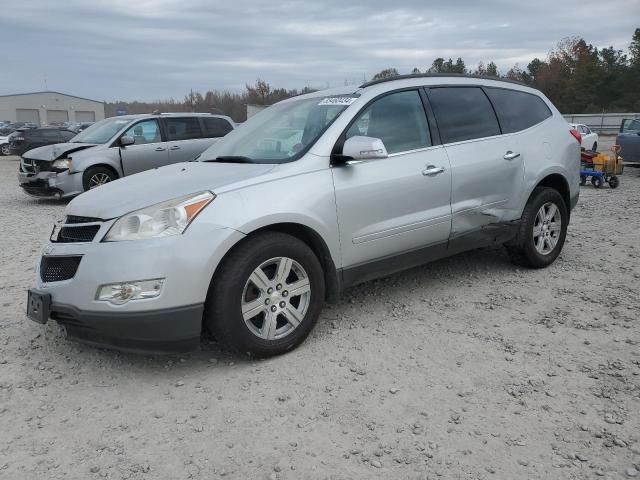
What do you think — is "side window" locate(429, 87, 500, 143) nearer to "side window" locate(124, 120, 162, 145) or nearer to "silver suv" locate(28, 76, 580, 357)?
"silver suv" locate(28, 76, 580, 357)

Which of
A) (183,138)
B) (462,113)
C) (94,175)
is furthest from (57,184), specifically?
(462,113)

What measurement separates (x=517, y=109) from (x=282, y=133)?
240cm

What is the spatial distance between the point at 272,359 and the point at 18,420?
1.46 meters

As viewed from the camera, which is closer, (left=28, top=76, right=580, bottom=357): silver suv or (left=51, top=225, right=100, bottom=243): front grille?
(left=28, top=76, right=580, bottom=357): silver suv

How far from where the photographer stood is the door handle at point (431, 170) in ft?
14.2

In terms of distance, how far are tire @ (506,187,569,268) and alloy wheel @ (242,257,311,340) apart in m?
2.49

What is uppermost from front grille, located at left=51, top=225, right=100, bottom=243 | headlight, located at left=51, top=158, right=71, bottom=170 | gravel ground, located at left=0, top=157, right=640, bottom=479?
headlight, located at left=51, top=158, right=71, bottom=170

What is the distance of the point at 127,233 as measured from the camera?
328cm

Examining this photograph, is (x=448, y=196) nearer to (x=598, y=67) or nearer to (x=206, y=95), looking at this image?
(x=598, y=67)

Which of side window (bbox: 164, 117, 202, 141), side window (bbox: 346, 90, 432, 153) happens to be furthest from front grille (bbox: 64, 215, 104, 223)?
side window (bbox: 164, 117, 202, 141)

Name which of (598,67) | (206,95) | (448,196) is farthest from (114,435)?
(206,95)

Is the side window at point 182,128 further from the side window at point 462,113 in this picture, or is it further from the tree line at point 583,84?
the tree line at point 583,84

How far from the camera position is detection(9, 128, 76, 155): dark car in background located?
2255 cm

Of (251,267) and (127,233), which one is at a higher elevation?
(127,233)
